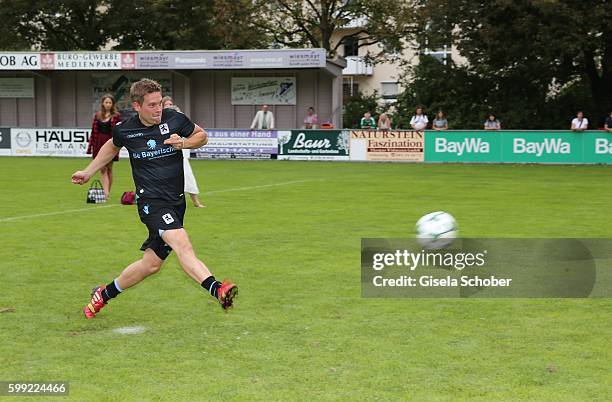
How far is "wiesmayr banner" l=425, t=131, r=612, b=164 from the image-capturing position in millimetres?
28938

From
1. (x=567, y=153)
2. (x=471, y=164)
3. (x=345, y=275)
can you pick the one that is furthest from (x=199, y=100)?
(x=345, y=275)

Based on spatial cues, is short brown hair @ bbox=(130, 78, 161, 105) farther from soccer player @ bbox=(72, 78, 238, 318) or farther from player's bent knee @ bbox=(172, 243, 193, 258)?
player's bent knee @ bbox=(172, 243, 193, 258)

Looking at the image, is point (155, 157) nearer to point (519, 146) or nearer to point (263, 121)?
point (519, 146)

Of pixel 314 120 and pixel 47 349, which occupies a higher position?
pixel 314 120

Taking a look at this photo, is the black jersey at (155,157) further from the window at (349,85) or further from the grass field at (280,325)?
the window at (349,85)

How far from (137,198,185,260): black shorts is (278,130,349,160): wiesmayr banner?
24846 mm

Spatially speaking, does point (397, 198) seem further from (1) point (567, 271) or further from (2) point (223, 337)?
(2) point (223, 337)

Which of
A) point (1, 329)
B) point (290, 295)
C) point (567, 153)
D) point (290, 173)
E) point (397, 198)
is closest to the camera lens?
point (1, 329)

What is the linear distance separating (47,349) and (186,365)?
111 centimetres

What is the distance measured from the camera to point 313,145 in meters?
32.1

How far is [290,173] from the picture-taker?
83.8ft

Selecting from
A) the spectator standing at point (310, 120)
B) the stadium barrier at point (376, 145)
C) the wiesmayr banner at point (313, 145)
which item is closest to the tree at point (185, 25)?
the spectator standing at point (310, 120)

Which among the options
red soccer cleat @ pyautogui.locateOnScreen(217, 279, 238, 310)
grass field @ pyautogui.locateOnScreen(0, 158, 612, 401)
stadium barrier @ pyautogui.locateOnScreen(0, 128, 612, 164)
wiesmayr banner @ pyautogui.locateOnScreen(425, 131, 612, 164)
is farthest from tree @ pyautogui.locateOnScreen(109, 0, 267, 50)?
red soccer cleat @ pyautogui.locateOnScreen(217, 279, 238, 310)

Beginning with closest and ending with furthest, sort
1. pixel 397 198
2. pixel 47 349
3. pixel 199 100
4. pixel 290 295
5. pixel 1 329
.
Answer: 1. pixel 47 349
2. pixel 1 329
3. pixel 290 295
4. pixel 397 198
5. pixel 199 100
